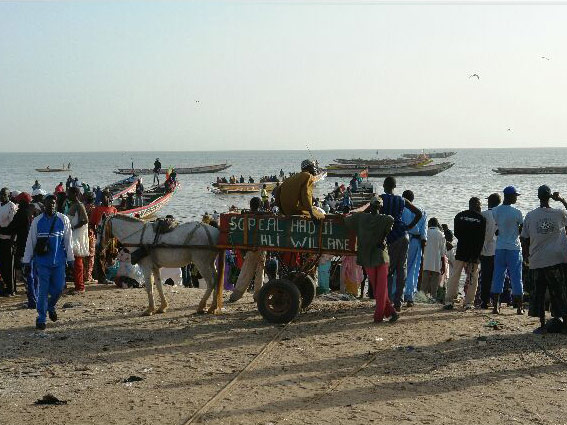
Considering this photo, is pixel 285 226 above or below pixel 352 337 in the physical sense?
above

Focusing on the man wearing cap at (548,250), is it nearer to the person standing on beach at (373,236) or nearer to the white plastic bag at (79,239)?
the person standing on beach at (373,236)

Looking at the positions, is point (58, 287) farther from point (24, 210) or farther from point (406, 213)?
point (406, 213)

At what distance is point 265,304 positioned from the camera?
10.9 meters

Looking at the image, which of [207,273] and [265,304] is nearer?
[265,304]

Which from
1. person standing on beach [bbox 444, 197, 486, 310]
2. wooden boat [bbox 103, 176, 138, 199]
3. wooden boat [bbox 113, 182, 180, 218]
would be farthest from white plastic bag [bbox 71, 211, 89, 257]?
wooden boat [bbox 103, 176, 138, 199]

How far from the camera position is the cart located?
1069 centimetres

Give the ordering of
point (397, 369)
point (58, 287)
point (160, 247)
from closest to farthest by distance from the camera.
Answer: point (397, 369) → point (58, 287) → point (160, 247)

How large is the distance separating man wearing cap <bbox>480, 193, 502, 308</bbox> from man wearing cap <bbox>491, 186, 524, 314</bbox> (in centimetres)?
34

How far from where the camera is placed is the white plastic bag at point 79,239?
43.6 feet

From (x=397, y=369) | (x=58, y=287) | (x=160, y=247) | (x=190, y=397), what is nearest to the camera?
(x=190, y=397)

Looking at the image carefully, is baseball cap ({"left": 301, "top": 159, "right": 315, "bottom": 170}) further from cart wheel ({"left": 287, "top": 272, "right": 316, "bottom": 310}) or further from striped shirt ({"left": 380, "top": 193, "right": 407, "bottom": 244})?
cart wheel ({"left": 287, "top": 272, "right": 316, "bottom": 310})

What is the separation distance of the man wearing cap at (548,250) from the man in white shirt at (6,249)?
8757 millimetres

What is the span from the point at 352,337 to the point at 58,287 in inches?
173

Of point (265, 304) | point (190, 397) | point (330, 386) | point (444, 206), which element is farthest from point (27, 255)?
point (444, 206)
